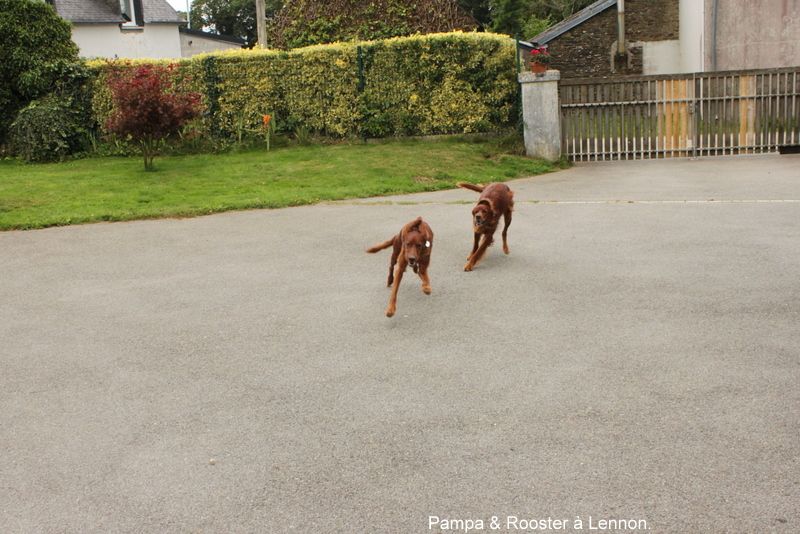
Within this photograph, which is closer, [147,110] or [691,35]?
[147,110]

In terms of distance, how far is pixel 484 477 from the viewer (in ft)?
13.5

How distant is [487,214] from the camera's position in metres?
8.08

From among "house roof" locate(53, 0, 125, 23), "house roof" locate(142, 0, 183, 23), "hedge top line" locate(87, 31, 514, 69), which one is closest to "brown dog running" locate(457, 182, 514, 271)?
"hedge top line" locate(87, 31, 514, 69)

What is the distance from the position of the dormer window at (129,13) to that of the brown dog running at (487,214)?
34650 millimetres

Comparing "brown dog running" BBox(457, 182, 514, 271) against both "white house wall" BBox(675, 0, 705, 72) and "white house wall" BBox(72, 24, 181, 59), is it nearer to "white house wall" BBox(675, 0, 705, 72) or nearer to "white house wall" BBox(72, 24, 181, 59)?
"white house wall" BBox(675, 0, 705, 72)

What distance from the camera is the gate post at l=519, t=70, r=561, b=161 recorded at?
17.3 m

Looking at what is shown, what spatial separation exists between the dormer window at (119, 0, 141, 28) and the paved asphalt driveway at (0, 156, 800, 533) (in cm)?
3174

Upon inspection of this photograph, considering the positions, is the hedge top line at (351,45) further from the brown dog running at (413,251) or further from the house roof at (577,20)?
the house roof at (577,20)

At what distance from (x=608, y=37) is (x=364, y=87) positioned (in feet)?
61.8

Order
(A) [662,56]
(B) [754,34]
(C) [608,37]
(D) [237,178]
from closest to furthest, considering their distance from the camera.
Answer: (D) [237,178], (B) [754,34], (A) [662,56], (C) [608,37]

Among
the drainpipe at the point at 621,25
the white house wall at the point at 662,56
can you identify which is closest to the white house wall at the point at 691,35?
the white house wall at the point at 662,56

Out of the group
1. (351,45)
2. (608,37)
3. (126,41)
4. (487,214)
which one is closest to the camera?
(487,214)

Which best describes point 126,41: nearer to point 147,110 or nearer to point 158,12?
point 158,12

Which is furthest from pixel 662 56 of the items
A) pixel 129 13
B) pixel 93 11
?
pixel 93 11
